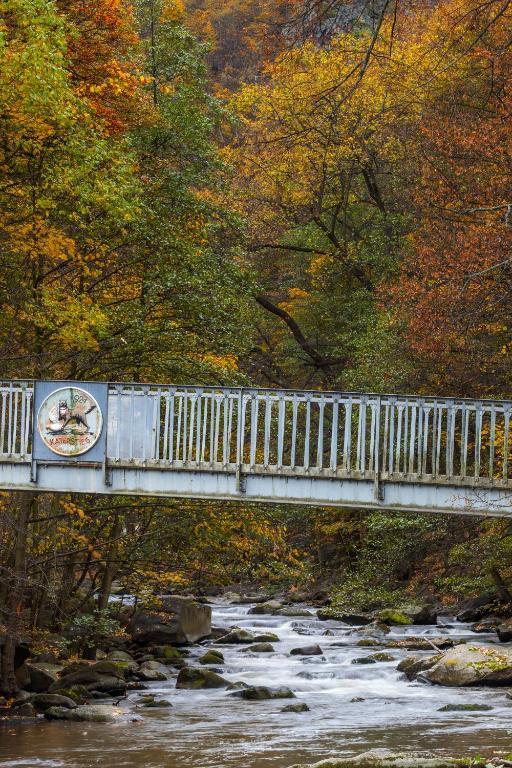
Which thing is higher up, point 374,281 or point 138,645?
point 374,281

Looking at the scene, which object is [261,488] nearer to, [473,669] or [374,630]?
[473,669]

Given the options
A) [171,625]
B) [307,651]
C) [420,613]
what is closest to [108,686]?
[171,625]

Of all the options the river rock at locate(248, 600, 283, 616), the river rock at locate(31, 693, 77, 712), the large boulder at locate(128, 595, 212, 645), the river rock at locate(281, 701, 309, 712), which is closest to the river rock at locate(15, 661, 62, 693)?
the river rock at locate(31, 693, 77, 712)

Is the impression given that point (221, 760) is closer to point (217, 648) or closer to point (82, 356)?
point (82, 356)

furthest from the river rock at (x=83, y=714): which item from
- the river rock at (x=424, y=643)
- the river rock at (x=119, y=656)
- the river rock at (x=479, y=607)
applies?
the river rock at (x=479, y=607)

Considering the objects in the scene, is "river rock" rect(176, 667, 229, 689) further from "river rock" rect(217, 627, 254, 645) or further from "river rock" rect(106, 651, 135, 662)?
"river rock" rect(217, 627, 254, 645)

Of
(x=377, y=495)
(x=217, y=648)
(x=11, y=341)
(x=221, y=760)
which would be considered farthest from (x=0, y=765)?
(x=217, y=648)

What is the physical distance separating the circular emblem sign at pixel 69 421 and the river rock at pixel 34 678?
21.1 feet

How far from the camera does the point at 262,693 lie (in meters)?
19.6

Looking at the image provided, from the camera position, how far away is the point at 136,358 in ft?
65.1

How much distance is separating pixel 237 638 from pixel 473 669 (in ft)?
25.4

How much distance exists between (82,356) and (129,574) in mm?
4369

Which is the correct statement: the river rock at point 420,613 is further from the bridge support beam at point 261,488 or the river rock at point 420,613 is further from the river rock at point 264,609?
the bridge support beam at point 261,488

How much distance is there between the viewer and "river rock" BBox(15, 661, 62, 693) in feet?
62.6
